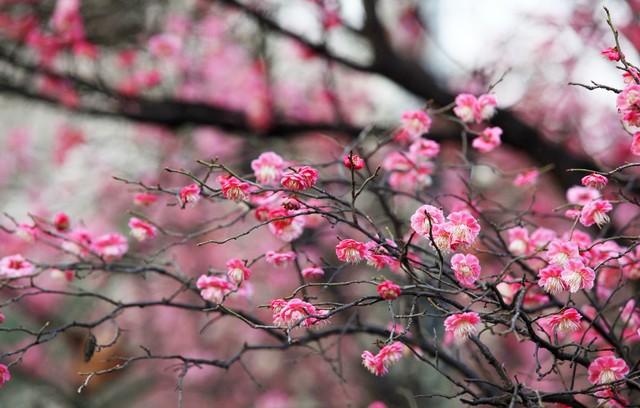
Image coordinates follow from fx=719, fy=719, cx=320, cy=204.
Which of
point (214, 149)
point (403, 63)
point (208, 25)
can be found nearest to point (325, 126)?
point (403, 63)

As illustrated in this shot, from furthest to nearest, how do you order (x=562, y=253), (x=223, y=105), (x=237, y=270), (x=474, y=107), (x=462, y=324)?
1. (x=223, y=105)
2. (x=474, y=107)
3. (x=237, y=270)
4. (x=562, y=253)
5. (x=462, y=324)

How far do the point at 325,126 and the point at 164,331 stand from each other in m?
3.77

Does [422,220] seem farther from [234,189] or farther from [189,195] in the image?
[189,195]

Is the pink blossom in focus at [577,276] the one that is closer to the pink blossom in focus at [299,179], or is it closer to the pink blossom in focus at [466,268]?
the pink blossom in focus at [466,268]

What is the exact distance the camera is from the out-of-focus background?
14.0 ft

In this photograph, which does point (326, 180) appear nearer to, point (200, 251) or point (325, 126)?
point (325, 126)

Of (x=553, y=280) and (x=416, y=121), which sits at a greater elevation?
(x=416, y=121)

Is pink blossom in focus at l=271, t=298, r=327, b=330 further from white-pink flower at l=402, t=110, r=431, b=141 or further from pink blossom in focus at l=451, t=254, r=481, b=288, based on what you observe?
white-pink flower at l=402, t=110, r=431, b=141

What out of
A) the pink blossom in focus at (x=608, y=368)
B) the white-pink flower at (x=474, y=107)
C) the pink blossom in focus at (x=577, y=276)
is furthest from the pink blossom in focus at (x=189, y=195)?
the pink blossom in focus at (x=608, y=368)

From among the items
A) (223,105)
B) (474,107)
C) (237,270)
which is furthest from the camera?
(223,105)

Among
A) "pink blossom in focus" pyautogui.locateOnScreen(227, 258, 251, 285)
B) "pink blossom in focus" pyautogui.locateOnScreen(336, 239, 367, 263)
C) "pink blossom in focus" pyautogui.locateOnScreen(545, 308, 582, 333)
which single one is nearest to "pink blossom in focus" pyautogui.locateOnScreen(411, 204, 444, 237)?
"pink blossom in focus" pyautogui.locateOnScreen(336, 239, 367, 263)

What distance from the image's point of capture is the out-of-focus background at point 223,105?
4262 mm

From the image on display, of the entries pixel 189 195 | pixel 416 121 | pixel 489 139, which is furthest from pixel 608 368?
pixel 189 195

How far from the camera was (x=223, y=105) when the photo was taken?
4.77 m
